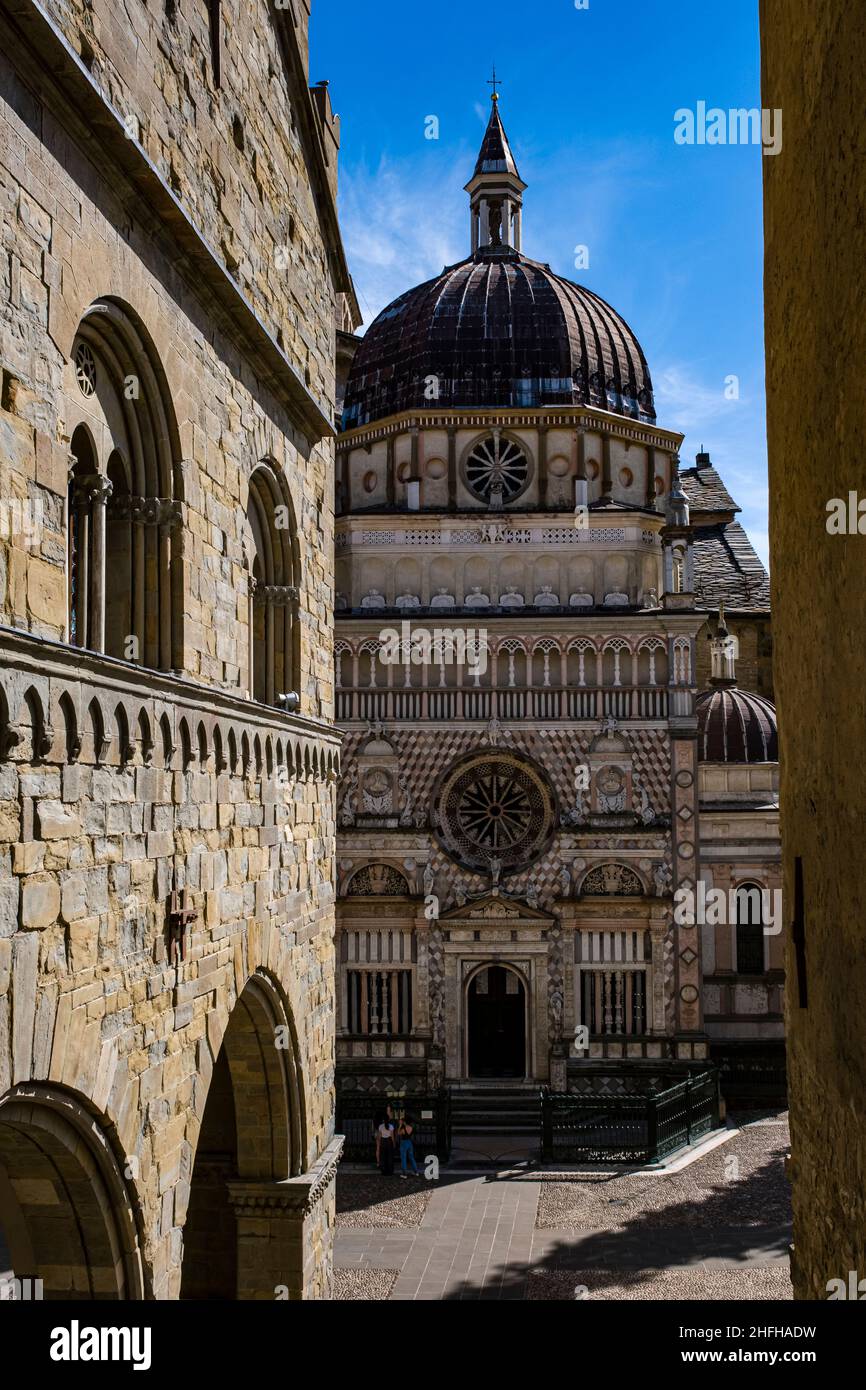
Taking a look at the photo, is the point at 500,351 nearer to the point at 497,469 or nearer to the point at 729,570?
the point at 497,469

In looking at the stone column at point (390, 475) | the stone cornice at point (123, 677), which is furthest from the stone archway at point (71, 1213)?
the stone column at point (390, 475)

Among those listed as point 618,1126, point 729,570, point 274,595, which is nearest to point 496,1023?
point 618,1126

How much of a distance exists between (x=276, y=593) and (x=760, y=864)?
835 inches

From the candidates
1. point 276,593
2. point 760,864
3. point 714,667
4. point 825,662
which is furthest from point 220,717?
point 714,667

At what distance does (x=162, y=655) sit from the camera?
9633mm

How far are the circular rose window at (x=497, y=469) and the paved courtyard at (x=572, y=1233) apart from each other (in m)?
15.1

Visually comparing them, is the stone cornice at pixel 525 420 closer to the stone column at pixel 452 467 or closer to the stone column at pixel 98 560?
the stone column at pixel 452 467

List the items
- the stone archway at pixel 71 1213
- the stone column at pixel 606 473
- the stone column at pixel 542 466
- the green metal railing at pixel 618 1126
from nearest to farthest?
1. the stone archway at pixel 71 1213
2. the green metal railing at pixel 618 1126
3. the stone column at pixel 542 466
4. the stone column at pixel 606 473

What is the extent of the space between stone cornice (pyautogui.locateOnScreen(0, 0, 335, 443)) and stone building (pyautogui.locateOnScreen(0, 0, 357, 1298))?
2 cm

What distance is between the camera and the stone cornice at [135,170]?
7051 millimetres

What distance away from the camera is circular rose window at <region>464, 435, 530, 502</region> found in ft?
109

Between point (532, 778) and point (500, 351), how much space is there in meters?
10.5

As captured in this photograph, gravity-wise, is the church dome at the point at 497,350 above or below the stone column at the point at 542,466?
above
